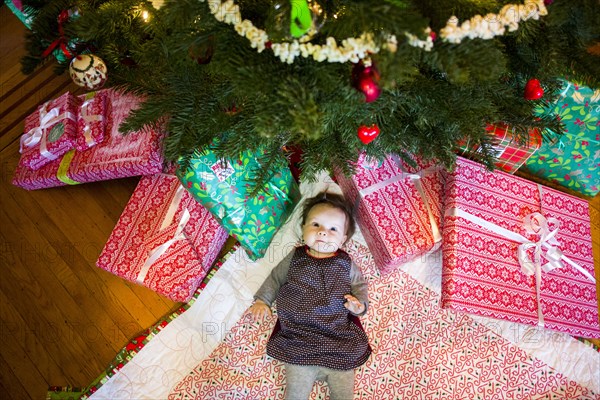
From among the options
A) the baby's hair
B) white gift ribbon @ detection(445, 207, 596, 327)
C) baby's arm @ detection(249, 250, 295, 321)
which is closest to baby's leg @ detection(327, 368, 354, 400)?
baby's arm @ detection(249, 250, 295, 321)

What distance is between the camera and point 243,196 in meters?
1.32

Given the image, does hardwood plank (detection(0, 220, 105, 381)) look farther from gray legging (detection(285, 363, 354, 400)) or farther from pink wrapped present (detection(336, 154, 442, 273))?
pink wrapped present (detection(336, 154, 442, 273))

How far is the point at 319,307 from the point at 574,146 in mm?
982

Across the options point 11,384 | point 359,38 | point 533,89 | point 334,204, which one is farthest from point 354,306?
point 11,384

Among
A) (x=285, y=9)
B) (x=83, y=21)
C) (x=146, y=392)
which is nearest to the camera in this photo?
(x=285, y=9)

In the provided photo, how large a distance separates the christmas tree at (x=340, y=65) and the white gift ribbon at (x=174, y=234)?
37cm

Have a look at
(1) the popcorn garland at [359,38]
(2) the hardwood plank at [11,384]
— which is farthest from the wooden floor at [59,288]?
(1) the popcorn garland at [359,38]

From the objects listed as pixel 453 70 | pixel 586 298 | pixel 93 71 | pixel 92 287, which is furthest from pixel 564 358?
pixel 93 71

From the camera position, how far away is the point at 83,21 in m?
0.84

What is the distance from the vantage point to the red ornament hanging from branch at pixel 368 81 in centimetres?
69

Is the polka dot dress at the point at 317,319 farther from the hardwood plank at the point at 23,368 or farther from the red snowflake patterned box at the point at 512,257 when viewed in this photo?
the hardwood plank at the point at 23,368

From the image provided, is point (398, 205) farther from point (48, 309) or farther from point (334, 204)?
point (48, 309)

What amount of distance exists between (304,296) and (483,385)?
64cm

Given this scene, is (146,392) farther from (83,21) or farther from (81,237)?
(83,21)
